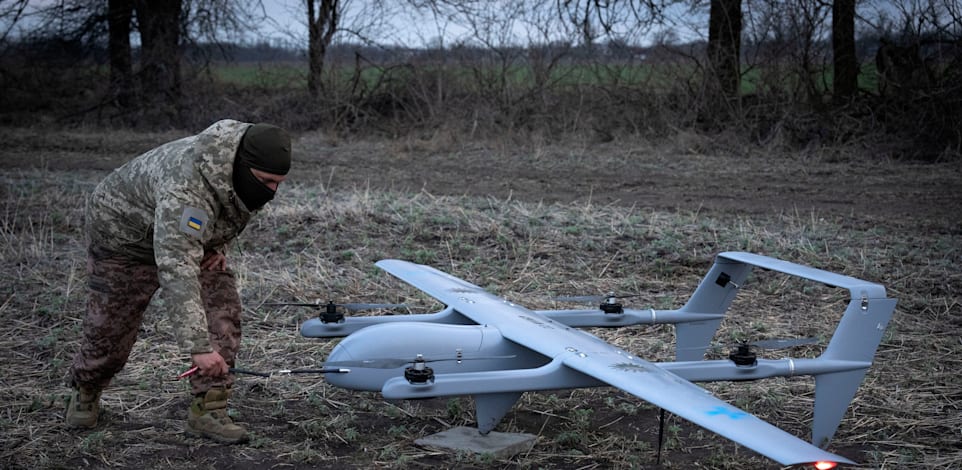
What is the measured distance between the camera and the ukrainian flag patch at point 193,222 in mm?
4094

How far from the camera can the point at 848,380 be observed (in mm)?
4684

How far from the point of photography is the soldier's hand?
4.06 meters

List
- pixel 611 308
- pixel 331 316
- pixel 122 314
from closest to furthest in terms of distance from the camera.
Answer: pixel 122 314 < pixel 331 316 < pixel 611 308

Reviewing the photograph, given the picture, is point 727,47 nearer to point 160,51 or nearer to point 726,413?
point 160,51

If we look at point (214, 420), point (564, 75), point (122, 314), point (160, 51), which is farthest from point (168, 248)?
point (160, 51)

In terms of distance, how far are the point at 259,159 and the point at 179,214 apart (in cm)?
44

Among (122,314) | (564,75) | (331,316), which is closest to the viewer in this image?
(122,314)

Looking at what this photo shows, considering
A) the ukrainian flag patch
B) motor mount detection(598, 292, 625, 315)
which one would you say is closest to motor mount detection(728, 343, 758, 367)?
motor mount detection(598, 292, 625, 315)

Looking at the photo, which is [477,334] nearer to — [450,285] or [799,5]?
[450,285]

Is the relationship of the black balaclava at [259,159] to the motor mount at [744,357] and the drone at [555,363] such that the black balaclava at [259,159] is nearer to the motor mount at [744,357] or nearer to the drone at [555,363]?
the drone at [555,363]

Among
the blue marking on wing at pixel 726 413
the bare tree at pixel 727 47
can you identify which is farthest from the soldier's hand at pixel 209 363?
the bare tree at pixel 727 47

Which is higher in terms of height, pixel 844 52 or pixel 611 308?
pixel 844 52

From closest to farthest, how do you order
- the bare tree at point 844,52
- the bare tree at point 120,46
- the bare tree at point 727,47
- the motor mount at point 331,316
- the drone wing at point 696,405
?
the drone wing at point 696,405
the motor mount at point 331,316
the bare tree at point 844,52
the bare tree at point 727,47
the bare tree at point 120,46

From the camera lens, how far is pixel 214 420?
185 inches
